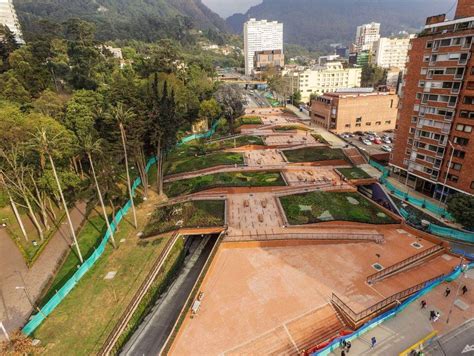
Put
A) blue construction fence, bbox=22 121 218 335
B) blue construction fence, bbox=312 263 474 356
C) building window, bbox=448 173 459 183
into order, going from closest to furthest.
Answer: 1. blue construction fence, bbox=312 263 474 356
2. blue construction fence, bbox=22 121 218 335
3. building window, bbox=448 173 459 183

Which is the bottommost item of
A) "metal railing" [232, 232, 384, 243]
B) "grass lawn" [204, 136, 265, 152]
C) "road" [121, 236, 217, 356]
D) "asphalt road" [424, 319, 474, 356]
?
"road" [121, 236, 217, 356]

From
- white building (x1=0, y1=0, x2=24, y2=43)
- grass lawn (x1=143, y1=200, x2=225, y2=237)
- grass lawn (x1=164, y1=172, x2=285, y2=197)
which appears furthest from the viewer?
white building (x1=0, y1=0, x2=24, y2=43)

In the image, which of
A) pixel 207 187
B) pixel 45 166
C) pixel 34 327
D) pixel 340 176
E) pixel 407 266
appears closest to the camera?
pixel 34 327

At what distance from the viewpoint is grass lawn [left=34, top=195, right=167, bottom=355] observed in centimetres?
2116

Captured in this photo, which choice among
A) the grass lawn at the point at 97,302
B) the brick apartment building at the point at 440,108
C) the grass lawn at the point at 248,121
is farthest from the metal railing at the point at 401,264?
the grass lawn at the point at 248,121

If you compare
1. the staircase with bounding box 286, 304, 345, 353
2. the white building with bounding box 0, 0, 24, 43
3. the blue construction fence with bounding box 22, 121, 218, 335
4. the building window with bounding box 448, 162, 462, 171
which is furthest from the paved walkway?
the white building with bounding box 0, 0, 24, 43

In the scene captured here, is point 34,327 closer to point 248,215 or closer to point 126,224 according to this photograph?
point 126,224

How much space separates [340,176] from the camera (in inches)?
1810

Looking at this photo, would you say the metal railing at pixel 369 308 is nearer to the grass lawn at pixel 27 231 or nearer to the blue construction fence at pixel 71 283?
the blue construction fence at pixel 71 283

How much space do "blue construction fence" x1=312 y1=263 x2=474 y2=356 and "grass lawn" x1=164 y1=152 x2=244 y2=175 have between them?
34.2m

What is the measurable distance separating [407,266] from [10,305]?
37.9 meters

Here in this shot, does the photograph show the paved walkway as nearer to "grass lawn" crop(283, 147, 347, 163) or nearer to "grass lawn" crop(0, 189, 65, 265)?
"grass lawn" crop(0, 189, 65, 265)

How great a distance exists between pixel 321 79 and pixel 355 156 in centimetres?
8385

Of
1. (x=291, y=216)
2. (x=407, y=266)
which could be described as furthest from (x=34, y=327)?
(x=407, y=266)
